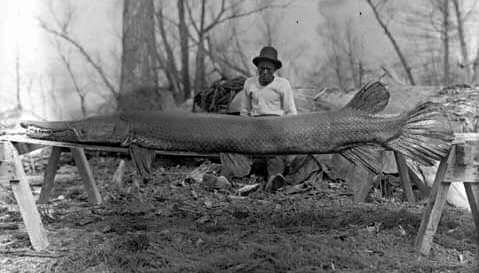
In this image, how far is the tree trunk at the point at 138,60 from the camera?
10812 mm

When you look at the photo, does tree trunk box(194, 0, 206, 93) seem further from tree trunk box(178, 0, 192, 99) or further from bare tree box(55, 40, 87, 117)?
bare tree box(55, 40, 87, 117)

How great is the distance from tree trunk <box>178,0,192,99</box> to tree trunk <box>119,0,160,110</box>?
595 millimetres

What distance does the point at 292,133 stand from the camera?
372cm

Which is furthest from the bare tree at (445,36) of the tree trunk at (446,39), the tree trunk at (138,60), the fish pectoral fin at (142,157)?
the fish pectoral fin at (142,157)

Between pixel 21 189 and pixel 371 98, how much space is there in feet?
8.34

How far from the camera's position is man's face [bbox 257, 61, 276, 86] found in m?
5.82

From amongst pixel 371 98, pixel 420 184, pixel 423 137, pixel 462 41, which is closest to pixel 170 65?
pixel 462 41

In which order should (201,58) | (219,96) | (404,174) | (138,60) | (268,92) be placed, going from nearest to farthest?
(404,174), (268,92), (219,96), (138,60), (201,58)

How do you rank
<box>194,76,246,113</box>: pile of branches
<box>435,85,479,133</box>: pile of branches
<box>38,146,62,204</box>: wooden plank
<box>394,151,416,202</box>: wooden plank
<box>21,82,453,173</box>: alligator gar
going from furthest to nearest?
<box>194,76,246,113</box>: pile of branches, <box>435,85,479,133</box>: pile of branches, <box>38,146,62,204</box>: wooden plank, <box>394,151,416,202</box>: wooden plank, <box>21,82,453,173</box>: alligator gar

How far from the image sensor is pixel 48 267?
3703 millimetres

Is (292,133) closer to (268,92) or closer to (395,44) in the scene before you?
(268,92)

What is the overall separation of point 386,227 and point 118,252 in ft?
6.85

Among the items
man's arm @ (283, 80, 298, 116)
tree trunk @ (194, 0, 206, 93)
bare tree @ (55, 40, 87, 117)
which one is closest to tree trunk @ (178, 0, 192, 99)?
tree trunk @ (194, 0, 206, 93)

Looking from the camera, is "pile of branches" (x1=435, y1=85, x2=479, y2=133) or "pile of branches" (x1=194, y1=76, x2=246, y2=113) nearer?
"pile of branches" (x1=435, y1=85, x2=479, y2=133)
